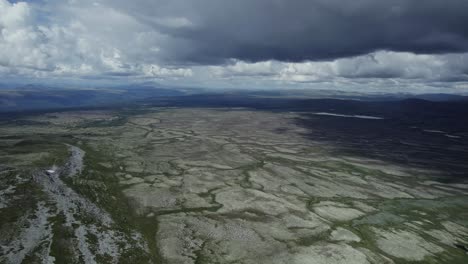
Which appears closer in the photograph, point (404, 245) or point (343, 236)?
point (404, 245)

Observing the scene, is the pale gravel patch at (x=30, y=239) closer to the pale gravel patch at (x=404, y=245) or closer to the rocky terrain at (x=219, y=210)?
the rocky terrain at (x=219, y=210)

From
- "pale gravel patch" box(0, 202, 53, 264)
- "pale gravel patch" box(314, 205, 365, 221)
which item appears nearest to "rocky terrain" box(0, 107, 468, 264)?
"pale gravel patch" box(0, 202, 53, 264)

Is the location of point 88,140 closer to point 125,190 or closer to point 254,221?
point 125,190

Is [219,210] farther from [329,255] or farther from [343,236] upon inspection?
[329,255]

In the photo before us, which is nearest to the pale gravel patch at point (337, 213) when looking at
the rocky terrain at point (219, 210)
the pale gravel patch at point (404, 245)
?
the rocky terrain at point (219, 210)

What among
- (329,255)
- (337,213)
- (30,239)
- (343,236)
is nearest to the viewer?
(30,239)

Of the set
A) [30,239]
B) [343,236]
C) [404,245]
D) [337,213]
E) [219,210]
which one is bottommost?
[337,213]

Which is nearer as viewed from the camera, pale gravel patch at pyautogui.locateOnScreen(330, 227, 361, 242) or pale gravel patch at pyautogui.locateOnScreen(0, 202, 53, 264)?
pale gravel patch at pyautogui.locateOnScreen(0, 202, 53, 264)

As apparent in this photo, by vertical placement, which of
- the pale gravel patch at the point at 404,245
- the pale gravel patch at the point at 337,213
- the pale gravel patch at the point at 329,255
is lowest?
the pale gravel patch at the point at 337,213

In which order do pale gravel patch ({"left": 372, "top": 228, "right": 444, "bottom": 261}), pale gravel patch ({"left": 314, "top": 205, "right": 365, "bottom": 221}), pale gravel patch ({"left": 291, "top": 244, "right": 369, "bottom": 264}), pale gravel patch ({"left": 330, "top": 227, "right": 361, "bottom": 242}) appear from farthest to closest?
1. pale gravel patch ({"left": 314, "top": 205, "right": 365, "bottom": 221})
2. pale gravel patch ({"left": 330, "top": 227, "right": 361, "bottom": 242})
3. pale gravel patch ({"left": 372, "top": 228, "right": 444, "bottom": 261})
4. pale gravel patch ({"left": 291, "top": 244, "right": 369, "bottom": 264})

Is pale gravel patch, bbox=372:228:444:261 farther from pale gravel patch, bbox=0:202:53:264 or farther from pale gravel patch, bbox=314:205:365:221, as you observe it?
pale gravel patch, bbox=0:202:53:264

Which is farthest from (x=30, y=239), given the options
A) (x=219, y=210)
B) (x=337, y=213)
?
(x=337, y=213)
